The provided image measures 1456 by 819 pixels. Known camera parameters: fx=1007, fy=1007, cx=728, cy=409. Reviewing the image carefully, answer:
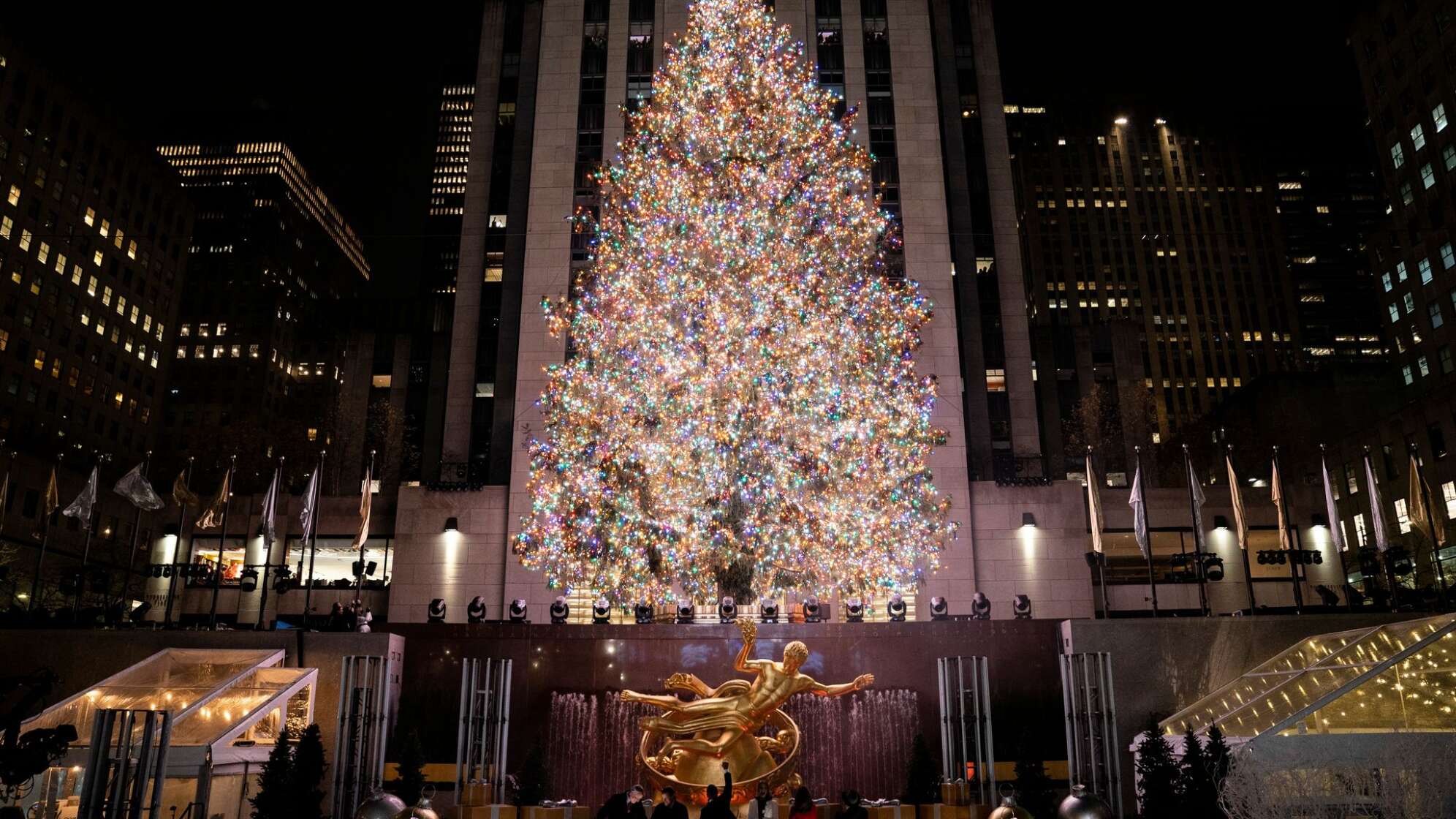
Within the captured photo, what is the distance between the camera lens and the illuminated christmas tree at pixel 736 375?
77.9 ft

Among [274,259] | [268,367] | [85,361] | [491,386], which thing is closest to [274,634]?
[491,386]

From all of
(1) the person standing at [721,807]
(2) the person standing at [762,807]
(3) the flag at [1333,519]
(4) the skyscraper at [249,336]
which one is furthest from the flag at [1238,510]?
(4) the skyscraper at [249,336]

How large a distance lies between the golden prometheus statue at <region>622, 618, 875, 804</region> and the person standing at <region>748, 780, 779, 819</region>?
3.91ft

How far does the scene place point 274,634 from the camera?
2216 centimetres

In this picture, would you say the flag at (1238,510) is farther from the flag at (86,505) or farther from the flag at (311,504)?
the flag at (86,505)

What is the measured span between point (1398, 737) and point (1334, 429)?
2632 inches

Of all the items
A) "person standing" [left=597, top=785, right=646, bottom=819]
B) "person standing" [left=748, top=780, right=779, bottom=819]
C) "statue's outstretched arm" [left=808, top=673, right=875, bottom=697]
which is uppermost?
"statue's outstretched arm" [left=808, top=673, right=875, bottom=697]

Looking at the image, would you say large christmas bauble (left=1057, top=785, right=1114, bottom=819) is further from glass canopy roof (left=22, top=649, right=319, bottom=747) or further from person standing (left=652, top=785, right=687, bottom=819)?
glass canopy roof (left=22, top=649, right=319, bottom=747)

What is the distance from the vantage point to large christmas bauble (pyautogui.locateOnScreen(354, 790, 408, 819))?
14.2 metres

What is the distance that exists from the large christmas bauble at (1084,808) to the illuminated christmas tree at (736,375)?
10.6 meters

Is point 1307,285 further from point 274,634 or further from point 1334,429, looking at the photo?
point 274,634

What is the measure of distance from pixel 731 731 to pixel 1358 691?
A: 10192 millimetres

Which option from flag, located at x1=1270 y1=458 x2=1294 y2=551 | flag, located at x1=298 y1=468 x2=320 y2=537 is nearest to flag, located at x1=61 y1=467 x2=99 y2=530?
flag, located at x1=298 y1=468 x2=320 y2=537

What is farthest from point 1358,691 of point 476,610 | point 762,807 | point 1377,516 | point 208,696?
point 208,696
